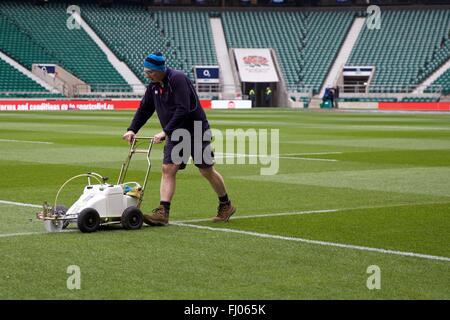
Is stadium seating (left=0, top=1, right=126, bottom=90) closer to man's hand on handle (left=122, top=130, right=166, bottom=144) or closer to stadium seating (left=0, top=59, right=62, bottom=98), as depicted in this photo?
stadium seating (left=0, top=59, right=62, bottom=98)

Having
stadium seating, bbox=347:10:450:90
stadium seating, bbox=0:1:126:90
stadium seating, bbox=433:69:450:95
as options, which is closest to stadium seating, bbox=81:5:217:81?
stadium seating, bbox=0:1:126:90

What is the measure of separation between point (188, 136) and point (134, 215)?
46.4 inches

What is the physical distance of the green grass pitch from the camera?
307 inches

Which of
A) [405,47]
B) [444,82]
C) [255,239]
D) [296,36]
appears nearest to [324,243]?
[255,239]

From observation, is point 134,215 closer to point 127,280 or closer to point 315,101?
point 127,280

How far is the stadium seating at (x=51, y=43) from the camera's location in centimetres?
7181

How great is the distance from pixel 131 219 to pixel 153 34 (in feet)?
232

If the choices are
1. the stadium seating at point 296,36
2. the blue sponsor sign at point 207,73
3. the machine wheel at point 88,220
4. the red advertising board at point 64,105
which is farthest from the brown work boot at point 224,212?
the stadium seating at point 296,36

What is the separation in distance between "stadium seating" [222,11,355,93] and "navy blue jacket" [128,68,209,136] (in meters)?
66.8

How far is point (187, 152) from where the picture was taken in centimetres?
1139

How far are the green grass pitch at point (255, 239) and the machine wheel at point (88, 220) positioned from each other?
15 centimetres

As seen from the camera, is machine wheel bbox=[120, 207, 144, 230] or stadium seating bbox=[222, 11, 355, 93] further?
stadium seating bbox=[222, 11, 355, 93]

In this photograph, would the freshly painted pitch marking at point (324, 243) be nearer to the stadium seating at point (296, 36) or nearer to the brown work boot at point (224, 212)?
the brown work boot at point (224, 212)
